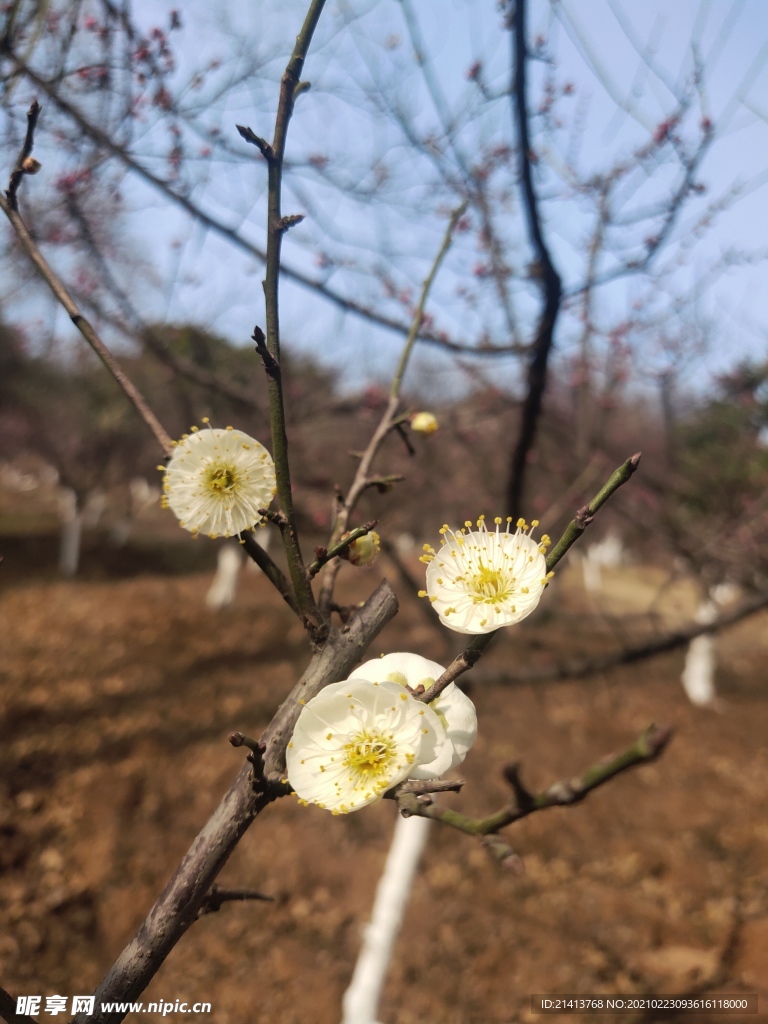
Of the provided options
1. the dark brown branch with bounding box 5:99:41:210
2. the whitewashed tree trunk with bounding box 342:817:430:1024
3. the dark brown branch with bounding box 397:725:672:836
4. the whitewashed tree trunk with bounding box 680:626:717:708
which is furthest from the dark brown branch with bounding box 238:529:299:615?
the whitewashed tree trunk with bounding box 680:626:717:708

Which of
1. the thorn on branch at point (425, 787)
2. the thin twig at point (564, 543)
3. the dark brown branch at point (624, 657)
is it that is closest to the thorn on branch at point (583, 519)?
the thin twig at point (564, 543)

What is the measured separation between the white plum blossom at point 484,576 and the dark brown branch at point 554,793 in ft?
0.51

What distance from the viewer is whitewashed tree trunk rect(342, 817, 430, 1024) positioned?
274 centimetres

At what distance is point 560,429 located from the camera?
Result: 4988mm

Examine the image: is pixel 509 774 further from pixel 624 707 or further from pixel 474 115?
pixel 624 707

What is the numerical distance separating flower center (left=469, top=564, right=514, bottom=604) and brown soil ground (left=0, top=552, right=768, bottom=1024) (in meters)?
1.70

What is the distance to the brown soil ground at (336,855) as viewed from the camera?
3.91m

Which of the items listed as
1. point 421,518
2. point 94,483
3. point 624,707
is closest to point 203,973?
point 624,707

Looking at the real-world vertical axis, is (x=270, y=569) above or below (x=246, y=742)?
above

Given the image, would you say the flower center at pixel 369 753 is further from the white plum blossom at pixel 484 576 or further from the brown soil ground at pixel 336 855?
the brown soil ground at pixel 336 855

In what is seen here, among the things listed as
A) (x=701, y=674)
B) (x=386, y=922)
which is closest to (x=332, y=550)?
(x=386, y=922)

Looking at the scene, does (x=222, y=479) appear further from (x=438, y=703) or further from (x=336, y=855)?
(x=336, y=855)

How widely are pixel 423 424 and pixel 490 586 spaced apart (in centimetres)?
64

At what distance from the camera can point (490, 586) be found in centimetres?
67
